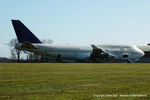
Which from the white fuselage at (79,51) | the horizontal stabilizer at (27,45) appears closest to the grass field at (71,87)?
the horizontal stabilizer at (27,45)

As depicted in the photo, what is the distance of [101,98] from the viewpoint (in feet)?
32.1

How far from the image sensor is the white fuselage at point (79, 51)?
78.2 m

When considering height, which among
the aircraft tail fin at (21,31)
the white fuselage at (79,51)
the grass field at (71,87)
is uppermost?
the aircraft tail fin at (21,31)

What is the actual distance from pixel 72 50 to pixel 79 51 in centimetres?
198

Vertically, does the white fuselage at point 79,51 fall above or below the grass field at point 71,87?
above

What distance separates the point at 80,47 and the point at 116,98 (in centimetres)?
7470

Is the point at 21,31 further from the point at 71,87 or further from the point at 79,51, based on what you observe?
the point at 71,87

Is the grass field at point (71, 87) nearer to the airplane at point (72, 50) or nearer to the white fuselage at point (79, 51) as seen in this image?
the airplane at point (72, 50)

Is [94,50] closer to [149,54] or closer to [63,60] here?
[63,60]

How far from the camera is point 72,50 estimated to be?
81562 mm

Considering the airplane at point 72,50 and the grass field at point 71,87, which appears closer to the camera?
the grass field at point 71,87

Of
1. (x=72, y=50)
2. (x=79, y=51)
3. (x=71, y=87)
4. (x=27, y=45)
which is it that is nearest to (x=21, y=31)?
(x=27, y=45)

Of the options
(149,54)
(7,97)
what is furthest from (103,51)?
(7,97)

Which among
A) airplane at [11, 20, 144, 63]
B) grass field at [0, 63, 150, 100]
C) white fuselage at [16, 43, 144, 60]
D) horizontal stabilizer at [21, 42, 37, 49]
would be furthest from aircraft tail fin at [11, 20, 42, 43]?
grass field at [0, 63, 150, 100]
